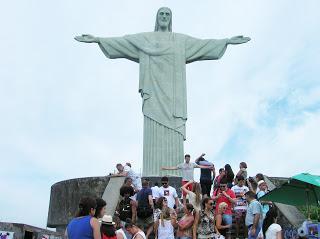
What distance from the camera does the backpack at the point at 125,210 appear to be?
877 cm

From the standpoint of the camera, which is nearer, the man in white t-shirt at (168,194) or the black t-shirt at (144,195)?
the black t-shirt at (144,195)

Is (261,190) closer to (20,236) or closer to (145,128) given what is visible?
(20,236)

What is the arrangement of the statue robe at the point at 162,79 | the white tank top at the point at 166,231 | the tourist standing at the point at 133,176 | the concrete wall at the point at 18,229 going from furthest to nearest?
the statue robe at the point at 162,79
the tourist standing at the point at 133,176
the concrete wall at the point at 18,229
the white tank top at the point at 166,231

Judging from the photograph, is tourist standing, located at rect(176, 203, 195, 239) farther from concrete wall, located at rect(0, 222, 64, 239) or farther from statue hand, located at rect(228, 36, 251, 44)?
statue hand, located at rect(228, 36, 251, 44)

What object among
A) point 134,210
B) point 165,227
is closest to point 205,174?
point 134,210

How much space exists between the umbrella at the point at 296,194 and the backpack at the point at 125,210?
7.69 feet

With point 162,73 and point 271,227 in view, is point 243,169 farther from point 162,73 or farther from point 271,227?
point 162,73

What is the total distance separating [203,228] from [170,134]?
819 centimetres

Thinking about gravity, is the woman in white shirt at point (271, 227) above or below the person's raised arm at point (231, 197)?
below

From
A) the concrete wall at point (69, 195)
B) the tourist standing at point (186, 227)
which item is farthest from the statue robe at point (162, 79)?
the tourist standing at point (186, 227)

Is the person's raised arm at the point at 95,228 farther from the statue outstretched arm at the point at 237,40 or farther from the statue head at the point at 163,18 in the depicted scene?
the statue head at the point at 163,18

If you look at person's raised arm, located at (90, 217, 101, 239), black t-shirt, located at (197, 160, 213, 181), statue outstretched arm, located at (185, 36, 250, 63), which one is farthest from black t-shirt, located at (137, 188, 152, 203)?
statue outstretched arm, located at (185, 36, 250, 63)

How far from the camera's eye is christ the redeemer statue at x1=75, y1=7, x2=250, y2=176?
1577 cm

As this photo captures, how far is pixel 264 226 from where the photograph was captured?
7633 millimetres
